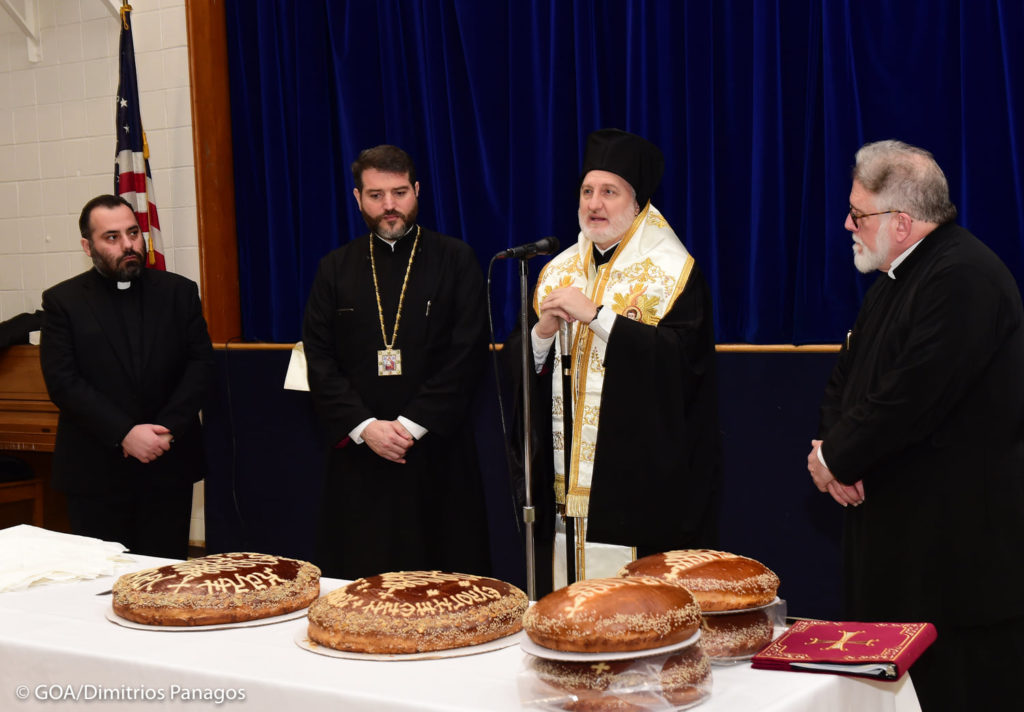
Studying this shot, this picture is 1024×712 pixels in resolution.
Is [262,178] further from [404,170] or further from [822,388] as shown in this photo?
[822,388]

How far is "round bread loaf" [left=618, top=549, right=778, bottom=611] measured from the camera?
1652mm

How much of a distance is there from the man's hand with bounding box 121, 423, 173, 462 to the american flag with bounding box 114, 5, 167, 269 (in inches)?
65.2

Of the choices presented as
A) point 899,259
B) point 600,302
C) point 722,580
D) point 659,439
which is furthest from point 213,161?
point 722,580

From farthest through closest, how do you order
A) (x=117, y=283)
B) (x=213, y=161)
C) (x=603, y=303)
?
(x=213, y=161), (x=117, y=283), (x=603, y=303)

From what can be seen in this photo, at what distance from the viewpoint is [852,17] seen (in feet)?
13.8

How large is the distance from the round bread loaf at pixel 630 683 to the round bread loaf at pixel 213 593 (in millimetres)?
667

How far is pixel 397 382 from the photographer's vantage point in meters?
4.20

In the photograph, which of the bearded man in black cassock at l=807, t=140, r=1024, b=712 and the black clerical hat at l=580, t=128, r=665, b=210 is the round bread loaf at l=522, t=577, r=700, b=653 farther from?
the black clerical hat at l=580, t=128, r=665, b=210

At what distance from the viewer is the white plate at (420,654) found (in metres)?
1.65

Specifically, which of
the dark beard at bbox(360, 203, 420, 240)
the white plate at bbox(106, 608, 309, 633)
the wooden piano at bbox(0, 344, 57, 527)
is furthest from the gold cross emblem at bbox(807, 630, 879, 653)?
the wooden piano at bbox(0, 344, 57, 527)

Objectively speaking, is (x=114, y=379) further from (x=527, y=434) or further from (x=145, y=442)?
(x=527, y=434)

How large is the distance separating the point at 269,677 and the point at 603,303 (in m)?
2.19

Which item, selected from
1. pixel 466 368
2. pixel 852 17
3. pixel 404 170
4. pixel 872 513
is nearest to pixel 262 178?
pixel 404 170

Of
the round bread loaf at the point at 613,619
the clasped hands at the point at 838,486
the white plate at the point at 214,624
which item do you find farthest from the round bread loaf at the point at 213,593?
the clasped hands at the point at 838,486
